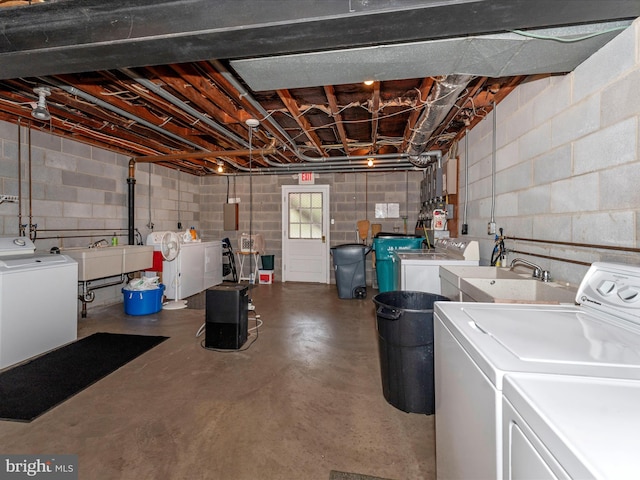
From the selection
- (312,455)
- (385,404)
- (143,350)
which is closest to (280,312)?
(143,350)

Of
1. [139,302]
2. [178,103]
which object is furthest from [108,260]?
[178,103]

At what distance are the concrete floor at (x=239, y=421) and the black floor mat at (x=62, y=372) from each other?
0.11 meters

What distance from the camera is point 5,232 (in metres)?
3.28

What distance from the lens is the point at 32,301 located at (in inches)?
106

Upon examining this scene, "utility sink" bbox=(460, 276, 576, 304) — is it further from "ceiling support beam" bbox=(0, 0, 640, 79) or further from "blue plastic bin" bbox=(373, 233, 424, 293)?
"blue plastic bin" bbox=(373, 233, 424, 293)

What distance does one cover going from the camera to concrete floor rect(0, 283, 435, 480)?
152 cm

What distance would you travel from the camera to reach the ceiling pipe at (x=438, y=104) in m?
2.12

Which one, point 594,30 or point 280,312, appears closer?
point 594,30

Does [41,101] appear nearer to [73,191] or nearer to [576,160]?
[73,191]

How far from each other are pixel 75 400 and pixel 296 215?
4598 millimetres

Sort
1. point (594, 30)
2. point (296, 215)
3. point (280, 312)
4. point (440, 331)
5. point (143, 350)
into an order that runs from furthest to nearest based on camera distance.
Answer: point (296, 215), point (280, 312), point (143, 350), point (594, 30), point (440, 331)

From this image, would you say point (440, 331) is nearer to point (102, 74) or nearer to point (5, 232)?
point (102, 74)

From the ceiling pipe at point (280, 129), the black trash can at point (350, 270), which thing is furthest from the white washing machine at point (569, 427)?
the black trash can at point (350, 270)

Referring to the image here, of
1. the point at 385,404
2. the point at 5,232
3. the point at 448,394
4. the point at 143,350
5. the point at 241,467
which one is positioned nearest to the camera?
the point at 448,394
